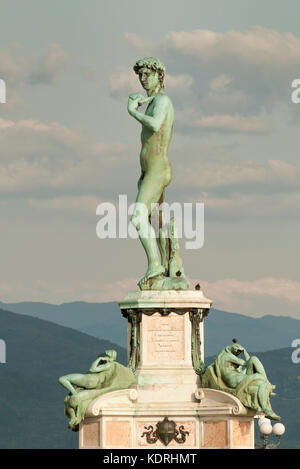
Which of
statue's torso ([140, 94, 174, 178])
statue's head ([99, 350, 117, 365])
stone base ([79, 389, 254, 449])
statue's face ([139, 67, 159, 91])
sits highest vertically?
statue's face ([139, 67, 159, 91])

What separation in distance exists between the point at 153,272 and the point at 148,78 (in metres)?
4.56

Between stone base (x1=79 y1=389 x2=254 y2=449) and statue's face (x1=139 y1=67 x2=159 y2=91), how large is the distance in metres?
7.20

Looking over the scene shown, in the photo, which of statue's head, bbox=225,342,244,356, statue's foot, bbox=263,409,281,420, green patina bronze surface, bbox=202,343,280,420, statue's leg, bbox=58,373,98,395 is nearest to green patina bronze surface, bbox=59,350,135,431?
statue's leg, bbox=58,373,98,395

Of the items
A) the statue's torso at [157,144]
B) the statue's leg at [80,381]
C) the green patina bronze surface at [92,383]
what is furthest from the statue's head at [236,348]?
the statue's torso at [157,144]

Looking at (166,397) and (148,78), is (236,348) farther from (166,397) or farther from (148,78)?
(148,78)

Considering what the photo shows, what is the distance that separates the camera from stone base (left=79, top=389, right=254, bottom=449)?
39906mm

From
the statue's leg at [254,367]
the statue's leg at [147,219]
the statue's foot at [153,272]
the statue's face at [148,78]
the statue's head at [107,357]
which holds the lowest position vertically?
the statue's leg at [254,367]

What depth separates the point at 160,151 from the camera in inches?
1644

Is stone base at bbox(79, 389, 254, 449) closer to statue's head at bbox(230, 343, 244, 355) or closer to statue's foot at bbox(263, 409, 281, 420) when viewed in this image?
statue's foot at bbox(263, 409, 281, 420)

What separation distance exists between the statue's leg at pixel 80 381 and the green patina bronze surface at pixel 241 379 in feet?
8.29

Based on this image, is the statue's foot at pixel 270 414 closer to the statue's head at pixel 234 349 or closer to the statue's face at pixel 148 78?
the statue's head at pixel 234 349

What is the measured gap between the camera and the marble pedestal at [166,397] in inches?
1575
